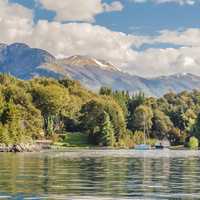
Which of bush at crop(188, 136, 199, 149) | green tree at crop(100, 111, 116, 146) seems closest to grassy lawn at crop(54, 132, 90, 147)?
green tree at crop(100, 111, 116, 146)

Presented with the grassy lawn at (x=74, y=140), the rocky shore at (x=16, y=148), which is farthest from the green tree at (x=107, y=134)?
the rocky shore at (x=16, y=148)

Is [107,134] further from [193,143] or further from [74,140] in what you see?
[193,143]

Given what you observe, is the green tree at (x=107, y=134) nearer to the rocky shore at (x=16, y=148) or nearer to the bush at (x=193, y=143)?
the bush at (x=193, y=143)

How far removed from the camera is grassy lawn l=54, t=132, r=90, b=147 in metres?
165

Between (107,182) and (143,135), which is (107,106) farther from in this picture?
(107,182)

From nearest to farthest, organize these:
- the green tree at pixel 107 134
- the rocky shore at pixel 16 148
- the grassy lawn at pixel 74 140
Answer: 1. the rocky shore at pixel 16 148
2. the grassy lawn at pixel 74 140
3. the green tree at pixel 107 134

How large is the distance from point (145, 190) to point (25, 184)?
6532 millimetres

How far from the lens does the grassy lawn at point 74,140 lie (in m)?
165

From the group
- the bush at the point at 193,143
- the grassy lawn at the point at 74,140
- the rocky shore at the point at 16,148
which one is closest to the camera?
the rocky shore at the point at 16,148

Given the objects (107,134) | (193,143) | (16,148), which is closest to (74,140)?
(107,134)

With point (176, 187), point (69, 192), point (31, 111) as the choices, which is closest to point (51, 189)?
point (69, 192)

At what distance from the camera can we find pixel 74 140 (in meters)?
172

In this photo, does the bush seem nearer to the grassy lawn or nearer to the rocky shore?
the grassy lawn

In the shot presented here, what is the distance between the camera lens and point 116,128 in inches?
6909
